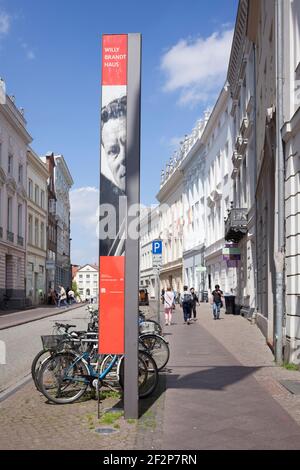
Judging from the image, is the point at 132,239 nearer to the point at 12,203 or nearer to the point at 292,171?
the point at 292,171

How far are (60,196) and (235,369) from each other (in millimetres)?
65474

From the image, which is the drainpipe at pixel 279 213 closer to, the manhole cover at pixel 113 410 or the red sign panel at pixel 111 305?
the manhole cover at pixel 113 410

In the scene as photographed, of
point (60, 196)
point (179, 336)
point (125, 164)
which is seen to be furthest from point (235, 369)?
point (60, 196)

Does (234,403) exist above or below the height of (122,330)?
below

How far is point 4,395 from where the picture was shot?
367 inches

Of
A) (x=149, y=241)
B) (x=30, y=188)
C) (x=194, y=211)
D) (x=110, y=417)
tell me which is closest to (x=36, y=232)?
(x=30, y=188)

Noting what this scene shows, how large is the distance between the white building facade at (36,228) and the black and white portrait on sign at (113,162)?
4519 cm

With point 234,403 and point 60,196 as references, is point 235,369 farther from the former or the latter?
point 60,196

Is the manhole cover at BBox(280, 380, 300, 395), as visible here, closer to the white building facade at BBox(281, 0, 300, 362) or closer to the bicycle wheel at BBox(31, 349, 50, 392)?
the white building facade at BBox(281, 0, 300, 362)

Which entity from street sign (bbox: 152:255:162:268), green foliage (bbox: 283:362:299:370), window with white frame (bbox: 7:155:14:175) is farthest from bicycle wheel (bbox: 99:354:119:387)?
window with white frame (bbox: 7:155:14:175)

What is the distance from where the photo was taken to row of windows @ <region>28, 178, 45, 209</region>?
178ft

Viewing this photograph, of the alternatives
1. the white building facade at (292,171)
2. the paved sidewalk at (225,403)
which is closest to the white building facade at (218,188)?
the paved sidewalk at (225,403)

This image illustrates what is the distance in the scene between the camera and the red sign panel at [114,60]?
7.66 m

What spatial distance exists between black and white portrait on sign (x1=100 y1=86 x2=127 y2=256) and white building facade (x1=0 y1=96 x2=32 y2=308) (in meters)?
35.0
